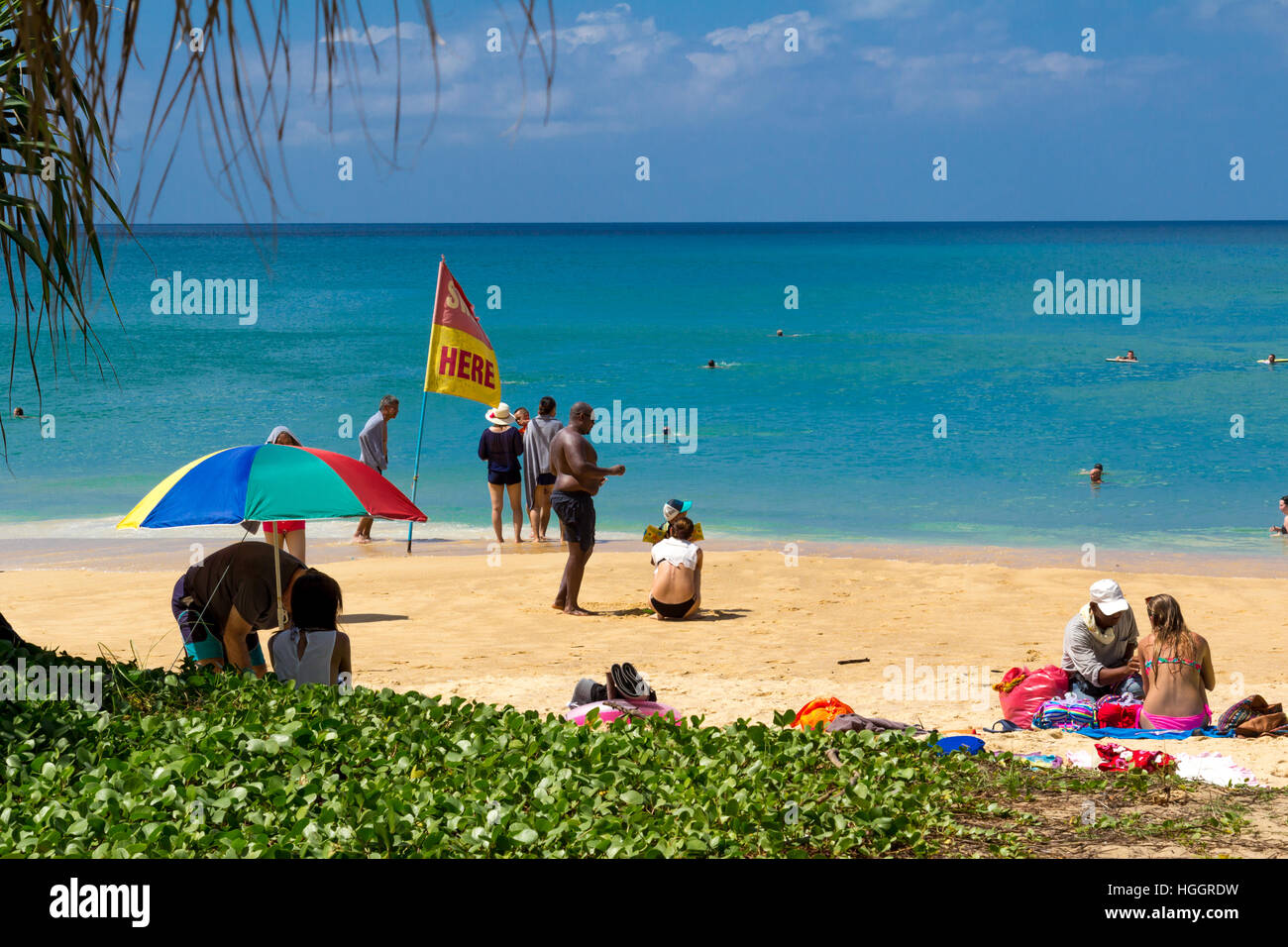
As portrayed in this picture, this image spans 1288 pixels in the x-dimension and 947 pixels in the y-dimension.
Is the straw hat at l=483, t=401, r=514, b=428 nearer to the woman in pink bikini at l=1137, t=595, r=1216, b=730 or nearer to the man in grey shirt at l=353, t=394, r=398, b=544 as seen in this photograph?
the man in grey shirt at l=353, t=394, r=398, b=544

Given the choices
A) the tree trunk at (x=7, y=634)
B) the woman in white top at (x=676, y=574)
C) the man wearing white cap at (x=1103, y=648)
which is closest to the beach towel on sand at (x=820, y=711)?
the man wearing white cap at (x=1103, y=648)

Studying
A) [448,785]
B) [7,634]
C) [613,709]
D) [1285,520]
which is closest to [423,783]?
[448,785]

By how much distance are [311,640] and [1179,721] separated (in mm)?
5216

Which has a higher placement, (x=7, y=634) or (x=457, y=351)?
(x=457, y=351)

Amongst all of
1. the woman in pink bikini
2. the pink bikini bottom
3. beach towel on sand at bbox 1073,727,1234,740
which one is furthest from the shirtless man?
the pink bikini bottom

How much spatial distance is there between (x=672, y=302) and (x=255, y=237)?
7669cm

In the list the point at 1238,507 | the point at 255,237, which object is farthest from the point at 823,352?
the point at 255,237

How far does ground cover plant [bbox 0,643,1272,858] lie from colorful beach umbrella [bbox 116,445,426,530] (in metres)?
1.22

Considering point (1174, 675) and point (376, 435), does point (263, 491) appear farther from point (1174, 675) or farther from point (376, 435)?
point (376, 435)

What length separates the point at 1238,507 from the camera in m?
20.6

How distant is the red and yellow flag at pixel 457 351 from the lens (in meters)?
14.3

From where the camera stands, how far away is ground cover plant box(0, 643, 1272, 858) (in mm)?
4203

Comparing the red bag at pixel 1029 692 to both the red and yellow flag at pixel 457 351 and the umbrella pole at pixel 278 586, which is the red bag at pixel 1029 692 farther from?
the red and yellow flag at pixel 457 351

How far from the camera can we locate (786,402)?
36500 millimetres
